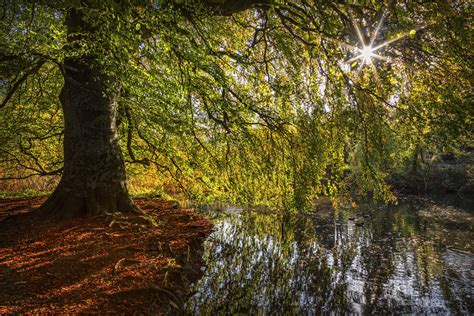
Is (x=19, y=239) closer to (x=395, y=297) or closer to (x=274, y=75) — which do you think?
(x=274, y=75)

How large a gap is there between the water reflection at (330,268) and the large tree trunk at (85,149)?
3.06 m

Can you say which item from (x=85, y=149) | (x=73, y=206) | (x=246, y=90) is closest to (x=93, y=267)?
(x=73, y=206)

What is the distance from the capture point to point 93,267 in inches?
194

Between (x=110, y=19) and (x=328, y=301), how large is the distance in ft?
19.3

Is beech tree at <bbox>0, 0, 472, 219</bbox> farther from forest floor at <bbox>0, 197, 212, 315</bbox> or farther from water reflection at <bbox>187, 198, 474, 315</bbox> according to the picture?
water reflection at <bbox>187, 198, 474, 315</bbox>

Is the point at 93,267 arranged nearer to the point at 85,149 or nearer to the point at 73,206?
the point at 73,206

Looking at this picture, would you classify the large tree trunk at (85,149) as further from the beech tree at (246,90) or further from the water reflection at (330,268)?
the water reflection at (330,268)

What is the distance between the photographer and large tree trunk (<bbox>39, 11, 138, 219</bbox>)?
21.1ft

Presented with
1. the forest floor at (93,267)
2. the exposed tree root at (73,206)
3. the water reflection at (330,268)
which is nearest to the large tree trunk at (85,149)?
the exposed tree root at (73,206)

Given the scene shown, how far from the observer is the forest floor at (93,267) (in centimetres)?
398

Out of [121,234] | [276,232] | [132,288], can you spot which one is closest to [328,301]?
[132,288]

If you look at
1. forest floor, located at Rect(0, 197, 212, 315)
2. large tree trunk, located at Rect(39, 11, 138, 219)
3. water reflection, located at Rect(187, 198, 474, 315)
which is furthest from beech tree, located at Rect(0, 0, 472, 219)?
water reflection, located at Rect(187, 198, 474, 315)

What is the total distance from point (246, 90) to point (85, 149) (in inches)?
154

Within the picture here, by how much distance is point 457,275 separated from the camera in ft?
24.3
